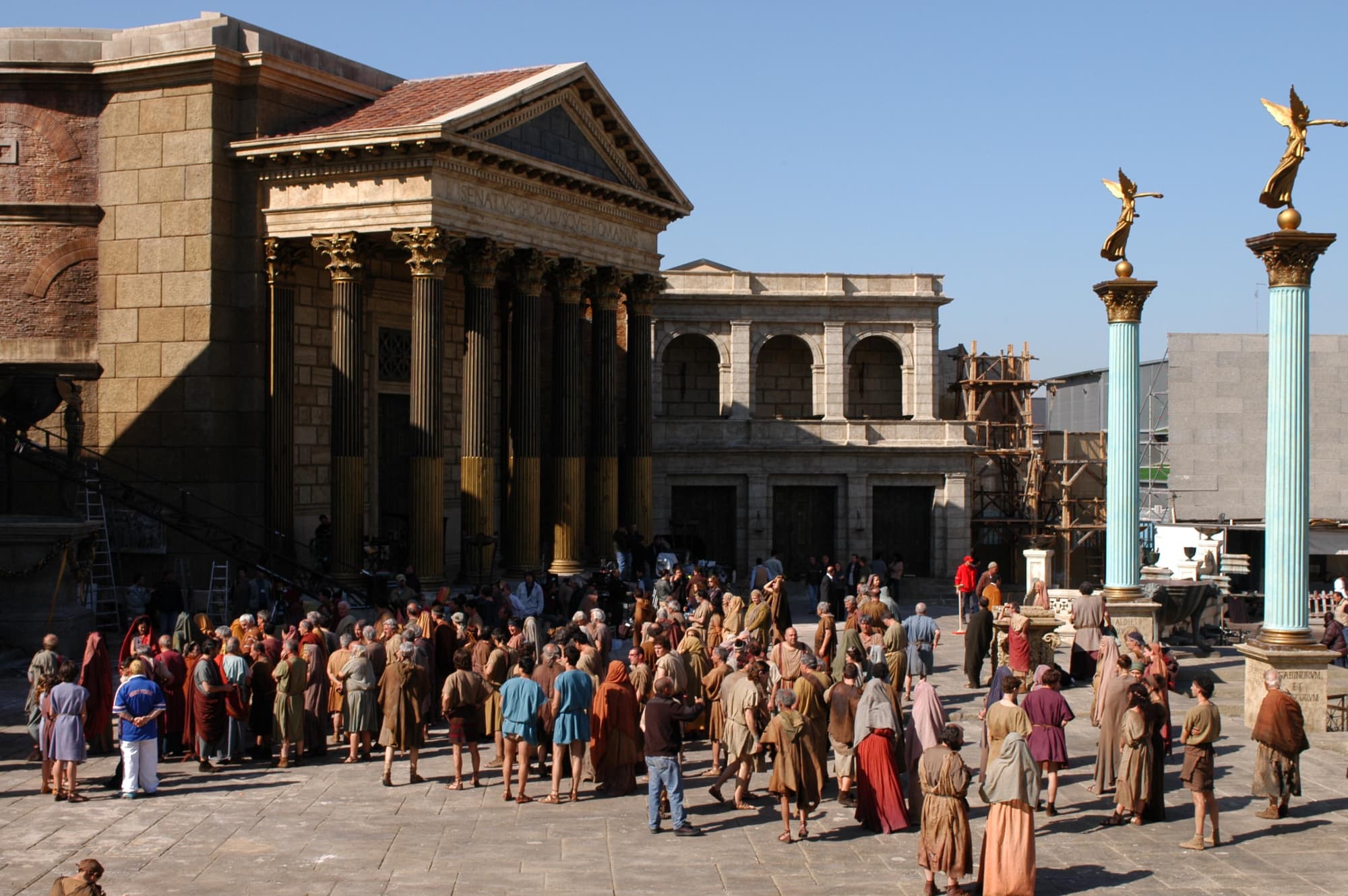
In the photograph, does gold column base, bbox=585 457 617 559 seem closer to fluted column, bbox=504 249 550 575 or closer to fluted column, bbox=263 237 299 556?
fluted column, bbox=504 249 550 575

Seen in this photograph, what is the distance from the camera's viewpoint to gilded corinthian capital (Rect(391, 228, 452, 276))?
2659cm

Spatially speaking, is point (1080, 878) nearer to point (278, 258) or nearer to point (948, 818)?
point (948, 818)

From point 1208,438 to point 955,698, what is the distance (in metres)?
23.9

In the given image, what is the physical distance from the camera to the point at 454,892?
11.8 m

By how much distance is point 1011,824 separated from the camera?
11102 millimetres

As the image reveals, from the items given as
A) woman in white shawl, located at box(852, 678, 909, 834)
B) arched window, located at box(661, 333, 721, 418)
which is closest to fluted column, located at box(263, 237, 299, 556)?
woman in white shawl, located at box(852, 678, 909, 834)

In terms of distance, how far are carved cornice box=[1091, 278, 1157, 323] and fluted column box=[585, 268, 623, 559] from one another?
11.5m

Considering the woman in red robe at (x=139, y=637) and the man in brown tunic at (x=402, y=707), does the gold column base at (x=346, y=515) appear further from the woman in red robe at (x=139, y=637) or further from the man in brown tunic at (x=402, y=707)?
the man in brown tunic at (x=402, y=707)

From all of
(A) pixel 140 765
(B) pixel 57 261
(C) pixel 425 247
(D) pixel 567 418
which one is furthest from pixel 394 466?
(A) pixel 140 765

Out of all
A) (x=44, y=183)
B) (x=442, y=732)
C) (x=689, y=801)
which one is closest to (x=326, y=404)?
(x=44, y=183)

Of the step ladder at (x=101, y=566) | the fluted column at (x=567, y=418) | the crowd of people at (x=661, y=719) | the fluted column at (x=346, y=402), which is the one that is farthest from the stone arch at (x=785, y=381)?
the crowd of people at (x=661, y=719)

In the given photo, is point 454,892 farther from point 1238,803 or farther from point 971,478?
point 971,478

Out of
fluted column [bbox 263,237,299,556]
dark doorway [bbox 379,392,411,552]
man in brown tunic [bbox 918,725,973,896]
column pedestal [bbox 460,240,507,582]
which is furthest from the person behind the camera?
dark doorway [bbox 379,392,411,552]

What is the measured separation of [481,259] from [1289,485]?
614 inches
